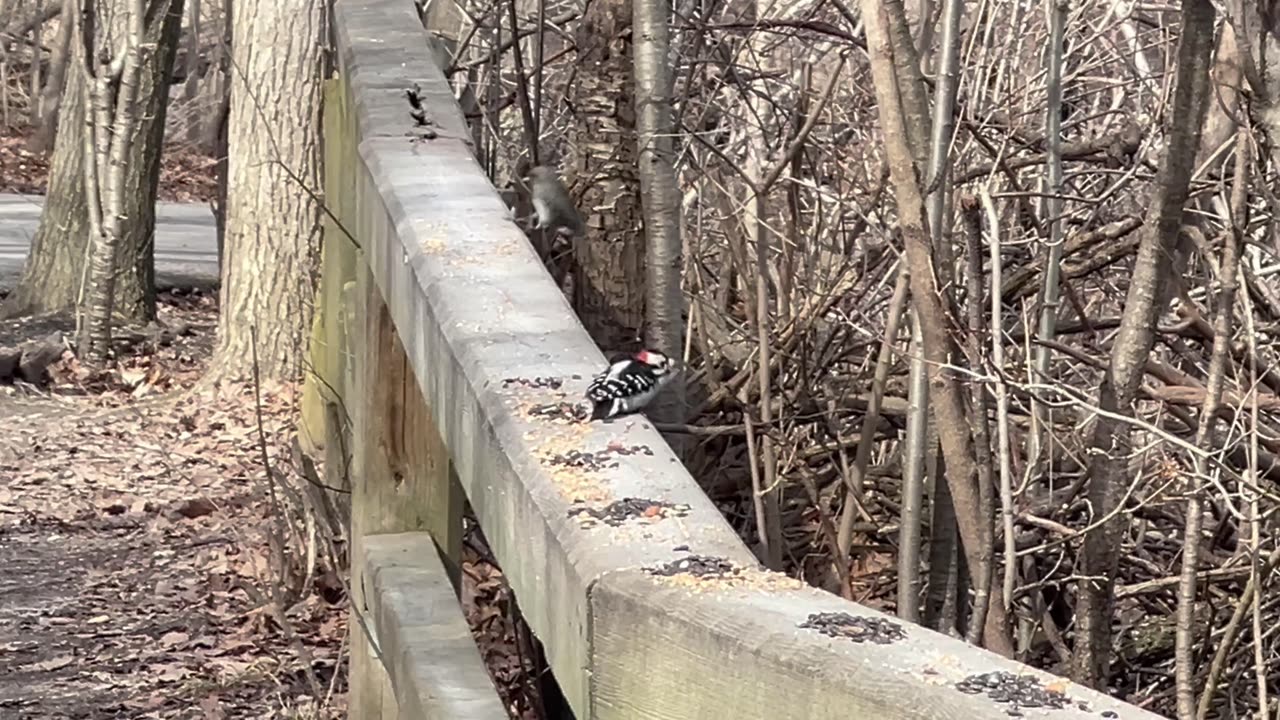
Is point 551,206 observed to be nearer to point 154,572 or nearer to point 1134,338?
point 1134,338

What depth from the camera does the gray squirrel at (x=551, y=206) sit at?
3971mm

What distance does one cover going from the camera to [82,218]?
10.8 meters

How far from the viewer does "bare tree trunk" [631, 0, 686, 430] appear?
3645 millimetres

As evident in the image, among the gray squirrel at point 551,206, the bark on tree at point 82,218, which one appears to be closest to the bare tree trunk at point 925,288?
the gray squirrel at point 551,206

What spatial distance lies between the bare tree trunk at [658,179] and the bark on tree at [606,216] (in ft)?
0.97

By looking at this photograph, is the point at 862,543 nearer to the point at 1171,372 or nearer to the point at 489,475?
the point at 1171,372

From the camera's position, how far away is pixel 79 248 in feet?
35.1

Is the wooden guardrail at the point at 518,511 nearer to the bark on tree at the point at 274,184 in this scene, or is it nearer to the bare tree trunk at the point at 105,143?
the bark on tree at the point at 274,184

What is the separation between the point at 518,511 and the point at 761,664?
22.4 inches

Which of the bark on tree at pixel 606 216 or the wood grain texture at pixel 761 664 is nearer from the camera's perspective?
the wood grain texture at pixel 761 664

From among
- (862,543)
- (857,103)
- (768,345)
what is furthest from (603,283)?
(857,103)

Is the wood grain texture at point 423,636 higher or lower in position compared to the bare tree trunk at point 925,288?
lower

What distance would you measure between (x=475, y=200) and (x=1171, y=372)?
1.87m

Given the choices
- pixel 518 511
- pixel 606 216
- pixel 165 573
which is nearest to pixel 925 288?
pixel 518 511
